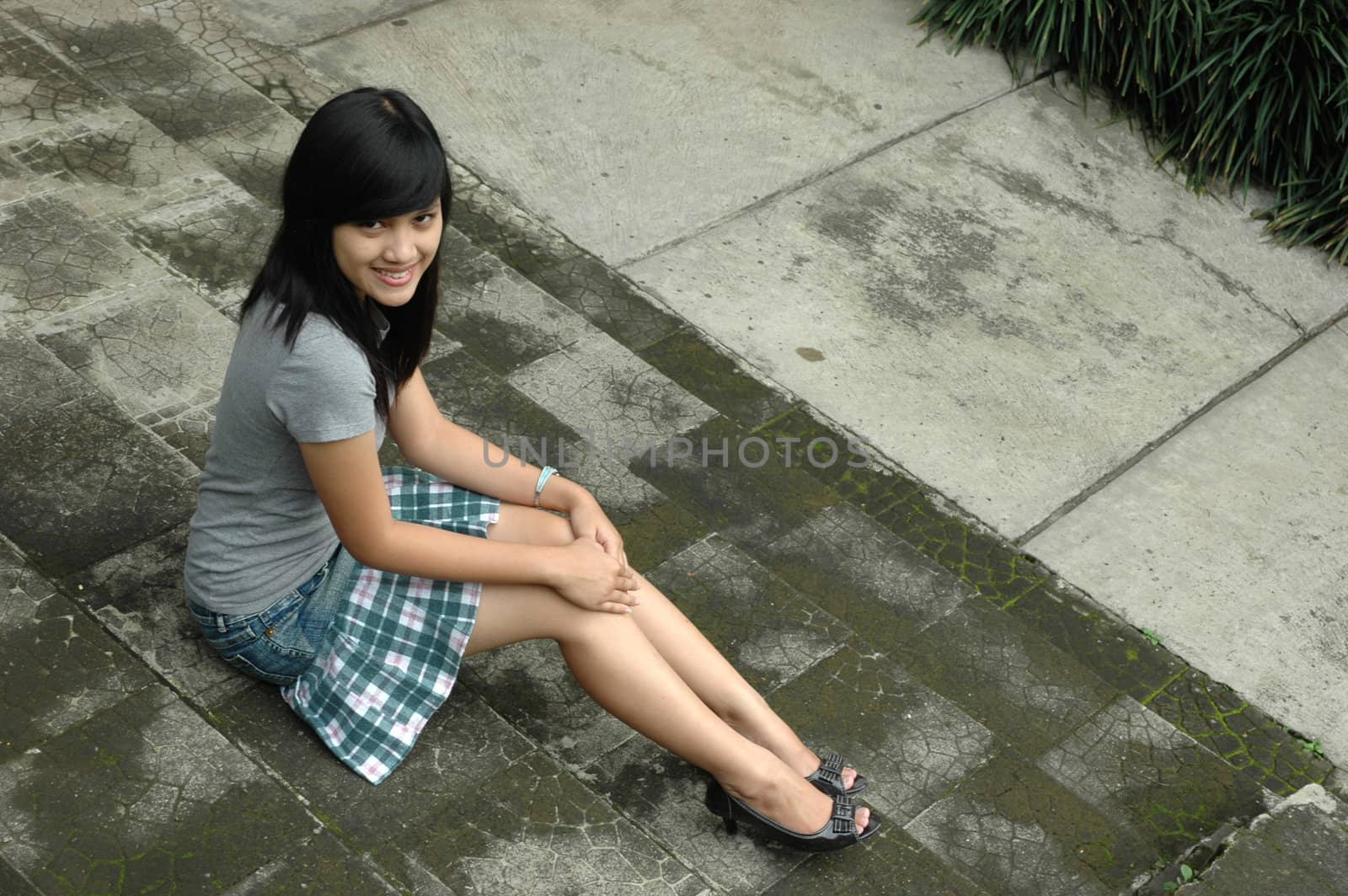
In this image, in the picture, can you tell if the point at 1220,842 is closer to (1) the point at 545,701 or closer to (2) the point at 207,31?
(1) the point at 545,701

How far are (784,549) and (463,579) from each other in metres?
1.31

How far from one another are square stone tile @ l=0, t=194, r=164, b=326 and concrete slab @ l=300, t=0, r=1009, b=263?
1.42 meters

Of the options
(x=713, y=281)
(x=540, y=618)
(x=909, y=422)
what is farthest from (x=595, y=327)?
(x=540, y=618)

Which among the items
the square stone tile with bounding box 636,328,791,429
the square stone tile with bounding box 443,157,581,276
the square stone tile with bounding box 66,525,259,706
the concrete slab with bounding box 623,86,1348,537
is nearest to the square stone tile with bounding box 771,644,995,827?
the concrete slab with bounding box 623,86,1348,537

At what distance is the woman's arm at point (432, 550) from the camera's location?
8.13 ft

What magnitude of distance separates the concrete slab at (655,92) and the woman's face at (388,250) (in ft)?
7.90

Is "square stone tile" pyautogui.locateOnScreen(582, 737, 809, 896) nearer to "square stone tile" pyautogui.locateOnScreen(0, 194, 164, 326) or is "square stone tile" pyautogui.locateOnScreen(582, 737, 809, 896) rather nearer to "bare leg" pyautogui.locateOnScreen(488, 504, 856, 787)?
"bare leg" pyautogui.locateOnScreen(488, 504, 856, 787)

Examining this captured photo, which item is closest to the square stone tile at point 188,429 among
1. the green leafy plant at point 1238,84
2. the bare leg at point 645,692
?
the bare leg at point 645,692

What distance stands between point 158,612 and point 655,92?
3.48 metres

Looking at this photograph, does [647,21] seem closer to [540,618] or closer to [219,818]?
[540,618]

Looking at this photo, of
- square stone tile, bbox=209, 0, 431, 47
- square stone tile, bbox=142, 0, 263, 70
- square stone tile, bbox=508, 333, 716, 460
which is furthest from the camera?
square stone tile, bbox=209, 0, 431, 47

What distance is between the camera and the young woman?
242cm

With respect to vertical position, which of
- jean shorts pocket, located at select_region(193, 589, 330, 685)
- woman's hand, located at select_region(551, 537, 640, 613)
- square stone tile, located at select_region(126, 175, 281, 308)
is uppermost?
woman's hand, located at select_region(551, 537, 640, 613)

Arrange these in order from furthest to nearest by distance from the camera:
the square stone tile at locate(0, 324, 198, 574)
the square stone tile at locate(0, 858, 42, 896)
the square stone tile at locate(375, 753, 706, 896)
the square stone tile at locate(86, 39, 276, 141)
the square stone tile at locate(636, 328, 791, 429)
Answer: the square stone tile at locate(86, 39, 276, 141) → the square stone tile at locate(636, 328, 791, 429) → the square stone tile at locate(0, 324, 198, 574) → the square stone tile at locate(375, 753, 706, 896) → the square stone tile at locate(0, 858, 42, 896)
